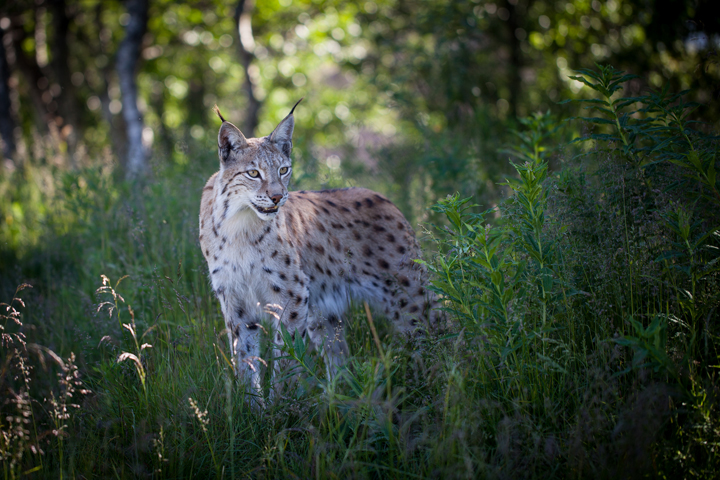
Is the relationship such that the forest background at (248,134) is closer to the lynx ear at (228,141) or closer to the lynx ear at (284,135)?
the lynx ear at (228,141)

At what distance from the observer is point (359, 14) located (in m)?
11.6

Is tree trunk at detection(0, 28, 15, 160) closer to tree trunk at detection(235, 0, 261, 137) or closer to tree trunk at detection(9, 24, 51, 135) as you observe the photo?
tree trunk at detection(9, 24, 51, 135)

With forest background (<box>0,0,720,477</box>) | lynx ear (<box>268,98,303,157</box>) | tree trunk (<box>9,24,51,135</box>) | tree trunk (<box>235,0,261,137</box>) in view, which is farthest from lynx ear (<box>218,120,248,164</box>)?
tree trunk (<box>9,24,51,135</box>)

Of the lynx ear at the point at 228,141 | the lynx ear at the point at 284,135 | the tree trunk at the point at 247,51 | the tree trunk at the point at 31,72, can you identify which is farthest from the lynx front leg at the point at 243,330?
the tree trunk at the point at 31,72

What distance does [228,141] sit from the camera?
13.6 ft

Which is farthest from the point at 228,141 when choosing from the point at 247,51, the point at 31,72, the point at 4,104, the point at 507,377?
the point at 31,72

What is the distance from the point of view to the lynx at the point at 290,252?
3.98m

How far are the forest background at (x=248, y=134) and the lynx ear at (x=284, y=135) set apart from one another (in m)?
1.38

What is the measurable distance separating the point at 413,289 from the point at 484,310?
127cm

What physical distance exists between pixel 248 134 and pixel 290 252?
31.4 ft

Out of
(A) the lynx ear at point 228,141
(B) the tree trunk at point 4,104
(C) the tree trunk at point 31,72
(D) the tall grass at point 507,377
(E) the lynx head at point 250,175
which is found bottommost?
(D) the tall grass at point 507,377

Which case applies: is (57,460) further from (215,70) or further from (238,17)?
(215,70)

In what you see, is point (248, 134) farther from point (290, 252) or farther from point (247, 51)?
point (290, 252)

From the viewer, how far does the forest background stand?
296 cm
